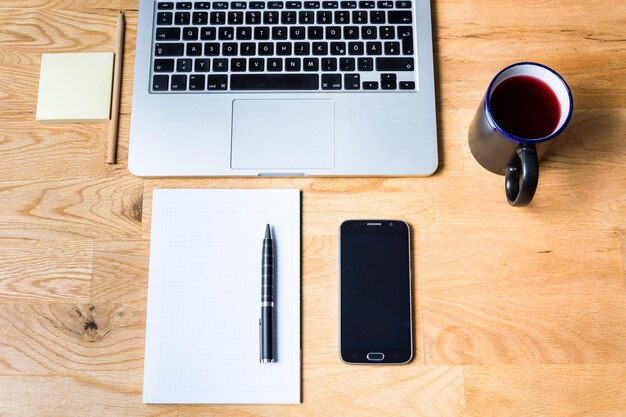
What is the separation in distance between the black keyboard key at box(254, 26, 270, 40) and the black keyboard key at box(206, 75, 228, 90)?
0.24 ft

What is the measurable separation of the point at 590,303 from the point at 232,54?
0.57m

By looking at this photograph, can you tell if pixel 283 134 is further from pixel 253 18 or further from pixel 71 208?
pixel 71 208

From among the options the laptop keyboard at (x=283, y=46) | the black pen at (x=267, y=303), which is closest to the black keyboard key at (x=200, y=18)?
the laptop keyboard at (x=283, y=46)

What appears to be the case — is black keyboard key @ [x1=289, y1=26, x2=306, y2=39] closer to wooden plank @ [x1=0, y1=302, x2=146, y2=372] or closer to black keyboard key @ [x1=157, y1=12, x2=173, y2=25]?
black keyboard key @ [x1=157, y1=12, x2=173, y2=25]

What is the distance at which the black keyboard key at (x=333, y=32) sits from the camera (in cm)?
71

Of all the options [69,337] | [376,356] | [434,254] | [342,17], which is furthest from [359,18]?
[69,337]

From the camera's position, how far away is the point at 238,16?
0.72m

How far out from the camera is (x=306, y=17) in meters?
0.71

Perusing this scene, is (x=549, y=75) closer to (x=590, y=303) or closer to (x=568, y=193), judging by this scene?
(x=568, y=193)

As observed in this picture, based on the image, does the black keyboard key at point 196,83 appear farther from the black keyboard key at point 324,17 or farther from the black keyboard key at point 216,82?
the black keyboard key at point 324,17

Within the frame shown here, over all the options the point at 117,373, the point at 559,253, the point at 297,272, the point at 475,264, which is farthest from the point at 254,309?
the point at 559,253

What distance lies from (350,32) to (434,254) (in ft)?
1.06

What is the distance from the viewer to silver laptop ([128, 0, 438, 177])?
2.22ft

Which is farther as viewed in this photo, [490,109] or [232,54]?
[232,54]
